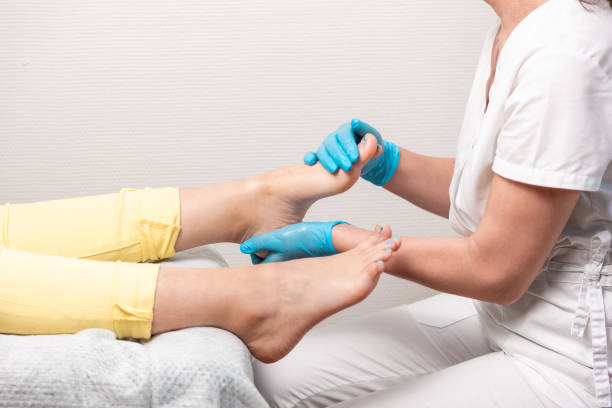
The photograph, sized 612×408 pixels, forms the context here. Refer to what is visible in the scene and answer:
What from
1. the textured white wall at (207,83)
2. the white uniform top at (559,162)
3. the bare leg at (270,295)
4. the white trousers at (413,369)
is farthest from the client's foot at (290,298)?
the textured white wall at (207,83)

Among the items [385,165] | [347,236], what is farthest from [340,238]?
[385,165]

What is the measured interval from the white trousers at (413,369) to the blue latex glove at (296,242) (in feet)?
0.54

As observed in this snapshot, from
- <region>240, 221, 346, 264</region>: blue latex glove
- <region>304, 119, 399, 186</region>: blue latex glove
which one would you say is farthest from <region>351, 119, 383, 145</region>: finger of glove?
<region>240, 221, 346, 264</region>: blue latex glove

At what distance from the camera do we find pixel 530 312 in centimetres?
89

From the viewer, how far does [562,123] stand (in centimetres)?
73

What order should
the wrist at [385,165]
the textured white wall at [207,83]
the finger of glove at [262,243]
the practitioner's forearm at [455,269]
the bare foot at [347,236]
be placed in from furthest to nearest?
the textured white wall at [207,83] < the wrist at [385,165] < the finger of glove at [262,243] < the bare foot at [347,236] < the practitioner's forearm at [455,269]

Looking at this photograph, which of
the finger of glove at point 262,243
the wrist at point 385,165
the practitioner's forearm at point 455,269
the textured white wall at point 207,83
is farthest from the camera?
the textured white wall at point 207,83

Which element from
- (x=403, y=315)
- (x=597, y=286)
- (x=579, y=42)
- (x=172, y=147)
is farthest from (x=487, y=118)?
(x=172, y=147)

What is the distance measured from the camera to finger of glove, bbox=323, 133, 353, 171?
3.33ft

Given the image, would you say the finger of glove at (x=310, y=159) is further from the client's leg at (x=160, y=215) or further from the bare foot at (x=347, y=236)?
the bare foot at (x=347, y=236)

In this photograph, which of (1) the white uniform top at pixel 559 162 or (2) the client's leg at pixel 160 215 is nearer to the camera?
(1) the white uniform top at pixel 559 162

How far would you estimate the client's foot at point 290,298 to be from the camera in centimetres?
86

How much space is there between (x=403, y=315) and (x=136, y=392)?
0.56 metres

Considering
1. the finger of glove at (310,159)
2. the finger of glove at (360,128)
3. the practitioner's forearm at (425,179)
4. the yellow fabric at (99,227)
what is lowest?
the yellow fabric at (99,227)
